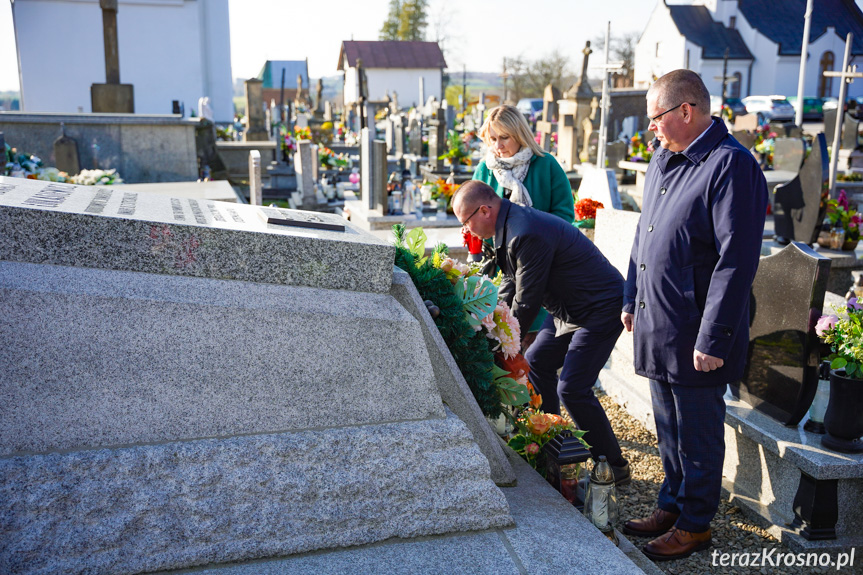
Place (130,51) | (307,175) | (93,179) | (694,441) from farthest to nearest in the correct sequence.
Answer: (130,51) → (307,175) → (93,179) → (694,441)

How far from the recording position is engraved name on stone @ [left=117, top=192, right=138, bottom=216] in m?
2.41

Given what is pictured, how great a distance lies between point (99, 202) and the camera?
8.51 feet

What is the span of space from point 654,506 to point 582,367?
32.3 inches

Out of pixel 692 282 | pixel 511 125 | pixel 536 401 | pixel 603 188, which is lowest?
pixel 536 401

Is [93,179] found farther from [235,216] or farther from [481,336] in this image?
[481,336]

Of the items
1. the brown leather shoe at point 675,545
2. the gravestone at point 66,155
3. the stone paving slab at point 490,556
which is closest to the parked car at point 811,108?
the gravestone at point 66,155

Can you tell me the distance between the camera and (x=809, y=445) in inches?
125

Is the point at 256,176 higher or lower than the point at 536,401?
higher

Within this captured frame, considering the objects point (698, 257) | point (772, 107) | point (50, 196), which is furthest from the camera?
point (772, 107)

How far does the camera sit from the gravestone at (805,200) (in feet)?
24.6

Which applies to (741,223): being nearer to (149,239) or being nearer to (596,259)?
(596,259)

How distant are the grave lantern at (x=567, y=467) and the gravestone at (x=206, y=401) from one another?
552 mm

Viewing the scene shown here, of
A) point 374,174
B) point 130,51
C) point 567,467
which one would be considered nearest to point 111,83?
point 374,174

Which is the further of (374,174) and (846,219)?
(374,174)
